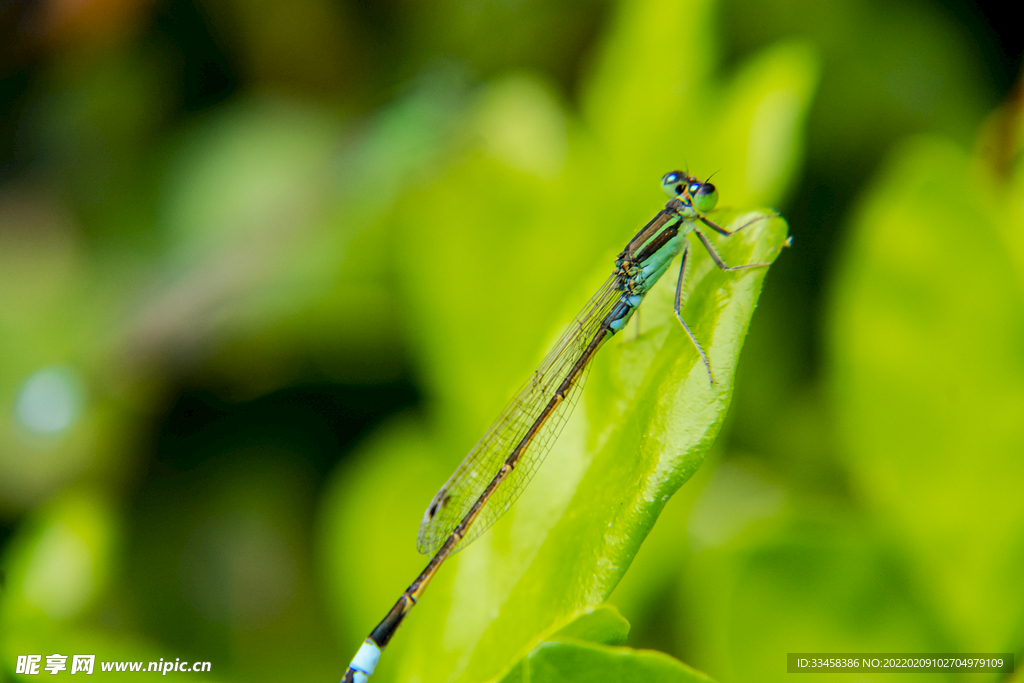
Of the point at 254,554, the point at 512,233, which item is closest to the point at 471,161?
the point at 512,233

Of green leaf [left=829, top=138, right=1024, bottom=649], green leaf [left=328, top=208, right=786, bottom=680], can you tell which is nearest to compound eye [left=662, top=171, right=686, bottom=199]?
green leaf [left=328, top=208, right=786, bottom=680]

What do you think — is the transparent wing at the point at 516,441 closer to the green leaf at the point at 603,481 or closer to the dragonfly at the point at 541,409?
the dragonfly at the point at 541,409

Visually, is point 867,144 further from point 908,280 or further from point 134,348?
point 134,348

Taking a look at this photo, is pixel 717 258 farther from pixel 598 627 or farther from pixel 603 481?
pixel 598 627

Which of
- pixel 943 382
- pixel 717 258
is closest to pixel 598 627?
pixel 717 258

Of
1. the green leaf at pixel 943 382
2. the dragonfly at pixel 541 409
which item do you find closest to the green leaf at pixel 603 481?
the dragonfly at pixel 541 409

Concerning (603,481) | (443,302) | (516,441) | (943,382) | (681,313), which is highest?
(443,302)
